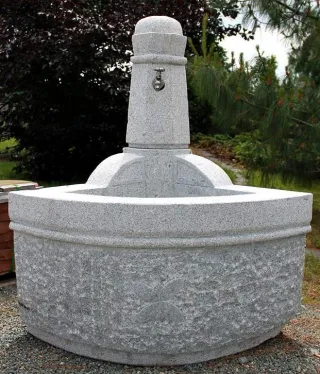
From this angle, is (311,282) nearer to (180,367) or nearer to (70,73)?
(180,367)

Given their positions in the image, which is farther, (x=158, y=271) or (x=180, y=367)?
(x=180, y=367)

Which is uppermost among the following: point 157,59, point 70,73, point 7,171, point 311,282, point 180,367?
point 70,73

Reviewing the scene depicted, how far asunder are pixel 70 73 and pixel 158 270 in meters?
6.71

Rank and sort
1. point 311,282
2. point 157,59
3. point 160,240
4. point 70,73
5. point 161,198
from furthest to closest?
point 70,73, point 311,282, point 157,59, point 161,198, point 160,240

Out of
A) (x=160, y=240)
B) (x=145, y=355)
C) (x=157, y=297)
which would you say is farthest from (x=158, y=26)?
(x=145, y=355)

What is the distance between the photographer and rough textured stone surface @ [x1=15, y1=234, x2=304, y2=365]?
9.45 feet

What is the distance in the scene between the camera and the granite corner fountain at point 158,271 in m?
2.85

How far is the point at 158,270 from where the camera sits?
9.37 ft

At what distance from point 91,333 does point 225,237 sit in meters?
0.84

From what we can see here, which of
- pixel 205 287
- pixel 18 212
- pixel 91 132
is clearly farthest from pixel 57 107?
pixel 205 287

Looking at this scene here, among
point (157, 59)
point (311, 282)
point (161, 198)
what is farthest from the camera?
point (311, 282)

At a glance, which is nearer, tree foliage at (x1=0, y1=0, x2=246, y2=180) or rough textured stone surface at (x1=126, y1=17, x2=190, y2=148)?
rough textured stone surface at (x1=126, y1=17, x2=190, y2=148)

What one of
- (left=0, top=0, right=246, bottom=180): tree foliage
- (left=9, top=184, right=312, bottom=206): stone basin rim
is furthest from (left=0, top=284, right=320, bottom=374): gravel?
(left=0, top=0, right=246, bottom=180): tree foliage

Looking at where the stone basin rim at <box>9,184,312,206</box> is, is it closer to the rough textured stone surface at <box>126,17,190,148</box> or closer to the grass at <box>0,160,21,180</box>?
the rough textured stone surface at <box>126,17,190,148</box>
